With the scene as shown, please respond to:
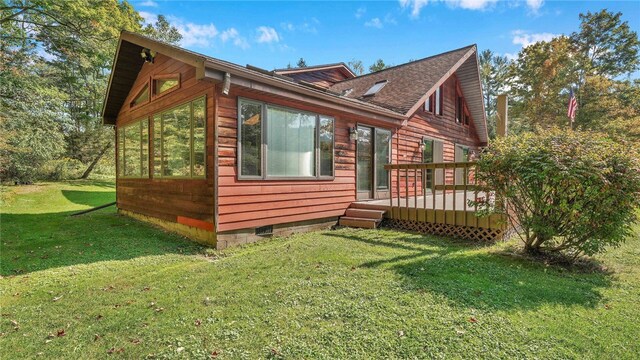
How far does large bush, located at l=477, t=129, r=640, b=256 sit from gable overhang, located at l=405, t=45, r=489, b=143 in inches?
200

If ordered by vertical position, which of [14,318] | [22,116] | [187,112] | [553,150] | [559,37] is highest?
[559,37]

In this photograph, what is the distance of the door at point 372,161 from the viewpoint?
8.29 meters

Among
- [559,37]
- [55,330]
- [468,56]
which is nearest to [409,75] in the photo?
[468,56]

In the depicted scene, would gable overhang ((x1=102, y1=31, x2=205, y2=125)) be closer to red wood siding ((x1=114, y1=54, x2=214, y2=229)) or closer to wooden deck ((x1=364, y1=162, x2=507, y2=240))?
red wood siding ((x1=114, y1=54, x2=214, y2=229))

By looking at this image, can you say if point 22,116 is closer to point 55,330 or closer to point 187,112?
point 187,112

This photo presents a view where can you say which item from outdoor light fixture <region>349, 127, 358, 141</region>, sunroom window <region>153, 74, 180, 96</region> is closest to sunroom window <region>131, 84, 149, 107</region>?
sunroom window <region>153, 74, 180, 96</region>

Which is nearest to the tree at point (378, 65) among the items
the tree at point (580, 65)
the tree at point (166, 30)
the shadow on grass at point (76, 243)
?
the tree at point (580, 65)

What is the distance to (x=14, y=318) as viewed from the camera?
2965mm

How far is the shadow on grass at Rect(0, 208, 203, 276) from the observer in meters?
4.92

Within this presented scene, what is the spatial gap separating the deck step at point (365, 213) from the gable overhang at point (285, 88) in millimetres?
2436

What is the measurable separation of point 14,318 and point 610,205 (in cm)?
A: 697

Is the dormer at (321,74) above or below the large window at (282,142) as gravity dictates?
above

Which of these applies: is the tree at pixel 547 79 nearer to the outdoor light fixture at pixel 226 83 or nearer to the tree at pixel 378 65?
the tree at pixel 378 65

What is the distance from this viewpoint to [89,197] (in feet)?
46.4
